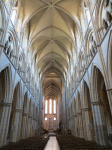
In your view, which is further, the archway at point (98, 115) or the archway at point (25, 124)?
the archway at point (25, 124)

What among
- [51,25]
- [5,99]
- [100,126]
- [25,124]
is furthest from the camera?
[51,25]

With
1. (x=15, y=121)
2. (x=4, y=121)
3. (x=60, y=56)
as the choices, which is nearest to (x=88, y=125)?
(x=15, y=121)

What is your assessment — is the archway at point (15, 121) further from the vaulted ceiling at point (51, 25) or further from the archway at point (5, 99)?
the vaulted ceiling at point (51, 25)

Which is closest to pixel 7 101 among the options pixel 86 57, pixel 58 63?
pixel 86 57

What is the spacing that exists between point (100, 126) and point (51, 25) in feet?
55.5

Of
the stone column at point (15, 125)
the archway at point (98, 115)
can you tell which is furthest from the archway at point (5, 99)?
the archway at point (98, 115)

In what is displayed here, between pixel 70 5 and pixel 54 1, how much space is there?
2.28 metres

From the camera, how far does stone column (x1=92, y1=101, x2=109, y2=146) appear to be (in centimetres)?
1041

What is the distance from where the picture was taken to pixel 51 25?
20.7m

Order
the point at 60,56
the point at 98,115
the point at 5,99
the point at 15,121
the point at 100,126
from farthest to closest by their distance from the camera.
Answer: the point at 60,56
the point at 15,121
the point at 5,99
the point at 98,115
the point at 100,126

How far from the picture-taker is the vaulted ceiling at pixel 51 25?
17.0 meters

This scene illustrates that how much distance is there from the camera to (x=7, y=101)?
11703 mm

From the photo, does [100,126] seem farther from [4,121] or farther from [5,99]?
[5,99]

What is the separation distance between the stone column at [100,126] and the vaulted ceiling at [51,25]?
38.5ft
